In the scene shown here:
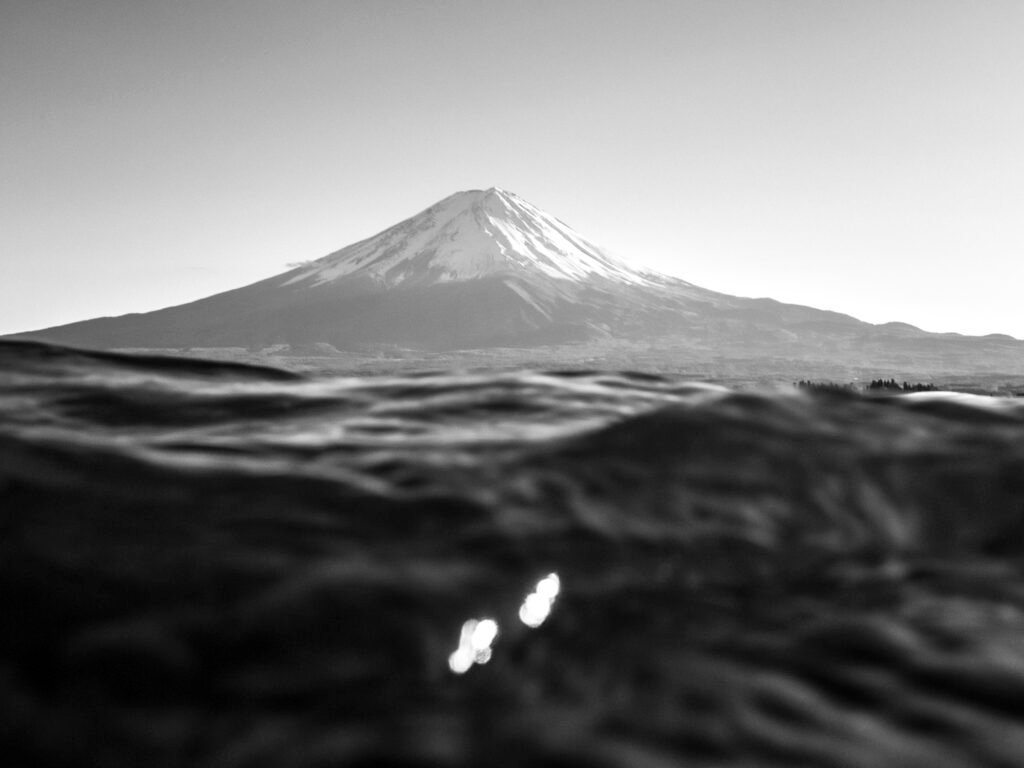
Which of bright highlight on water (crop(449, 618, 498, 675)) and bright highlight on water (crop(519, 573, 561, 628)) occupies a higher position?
bright highlight on water (crop(519, 573, 561, 628))

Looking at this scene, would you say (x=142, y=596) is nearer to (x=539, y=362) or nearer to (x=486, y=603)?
(x=486, y=603)

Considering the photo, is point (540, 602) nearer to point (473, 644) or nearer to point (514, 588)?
point (514, 588)

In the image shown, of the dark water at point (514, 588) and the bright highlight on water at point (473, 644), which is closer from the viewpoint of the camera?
the dark water at point (514, 588)

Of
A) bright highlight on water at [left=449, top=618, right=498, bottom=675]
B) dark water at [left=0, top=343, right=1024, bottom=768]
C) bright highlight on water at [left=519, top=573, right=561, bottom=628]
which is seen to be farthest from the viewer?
bright highlight on water at [left=519, top=573, right=561, bottom=628]

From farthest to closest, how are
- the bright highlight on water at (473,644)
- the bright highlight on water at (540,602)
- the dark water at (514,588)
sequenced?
the bright highlight on water at (540,602)
the bright highlight on water at (473,644)
the dark water at (514,588)

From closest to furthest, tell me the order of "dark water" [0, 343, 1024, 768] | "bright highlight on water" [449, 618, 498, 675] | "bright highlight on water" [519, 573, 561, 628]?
"dark water" [0, 343, 1024, 768]
"bright highlight on water" [449, 618, 498, 675]
"bright highlight on water" [519, 573, 561, 628]

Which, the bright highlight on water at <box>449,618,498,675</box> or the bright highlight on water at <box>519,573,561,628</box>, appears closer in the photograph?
the bright highlight on water at <box>449,618,498,675</box>

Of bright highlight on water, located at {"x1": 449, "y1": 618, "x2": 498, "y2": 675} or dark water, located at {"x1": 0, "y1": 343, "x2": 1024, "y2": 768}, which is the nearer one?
dark water, located at {"x1": 0, "y1": 343, "x2": 1024, "y2": 768}

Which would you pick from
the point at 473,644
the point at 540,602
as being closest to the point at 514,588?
the point at 540,602
